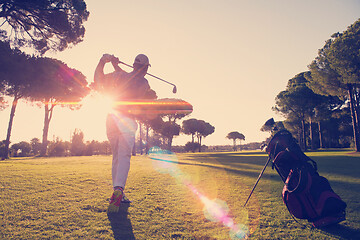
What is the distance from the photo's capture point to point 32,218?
2.31 m

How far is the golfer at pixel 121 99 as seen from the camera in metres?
3.29

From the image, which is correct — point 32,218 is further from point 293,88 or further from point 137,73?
point 293,88

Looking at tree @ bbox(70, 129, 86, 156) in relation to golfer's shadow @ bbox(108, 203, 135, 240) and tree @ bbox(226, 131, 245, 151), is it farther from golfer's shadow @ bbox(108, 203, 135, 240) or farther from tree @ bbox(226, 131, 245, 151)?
tree @ bbox(226, 131, 245, 151)

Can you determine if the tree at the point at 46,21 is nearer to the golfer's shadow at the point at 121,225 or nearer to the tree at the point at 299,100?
the golfer's shadow at the point at 121,225

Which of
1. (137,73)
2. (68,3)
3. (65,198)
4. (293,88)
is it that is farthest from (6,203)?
(293,88)

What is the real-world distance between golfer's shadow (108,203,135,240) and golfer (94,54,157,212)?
0.38 metres

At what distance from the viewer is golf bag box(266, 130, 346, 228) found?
2.32 meters

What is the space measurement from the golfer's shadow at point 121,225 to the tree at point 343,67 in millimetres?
29442

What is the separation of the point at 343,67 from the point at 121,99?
29.5m

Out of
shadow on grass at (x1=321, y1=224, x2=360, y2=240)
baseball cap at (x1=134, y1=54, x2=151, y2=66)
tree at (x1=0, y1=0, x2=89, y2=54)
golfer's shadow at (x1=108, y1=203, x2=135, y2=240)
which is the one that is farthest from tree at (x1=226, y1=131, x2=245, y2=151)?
golfer's shadow at (x1=108, y1=203, x2=135, y2=240)

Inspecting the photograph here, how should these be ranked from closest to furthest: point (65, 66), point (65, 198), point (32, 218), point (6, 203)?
point (32, 218) < point (6, 203) < point (65, 198) < point (65, 66)

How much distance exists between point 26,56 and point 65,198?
19.7 metres

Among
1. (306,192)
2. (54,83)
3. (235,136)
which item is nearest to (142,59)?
(306,192)

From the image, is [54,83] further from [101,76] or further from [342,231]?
[342,231]
